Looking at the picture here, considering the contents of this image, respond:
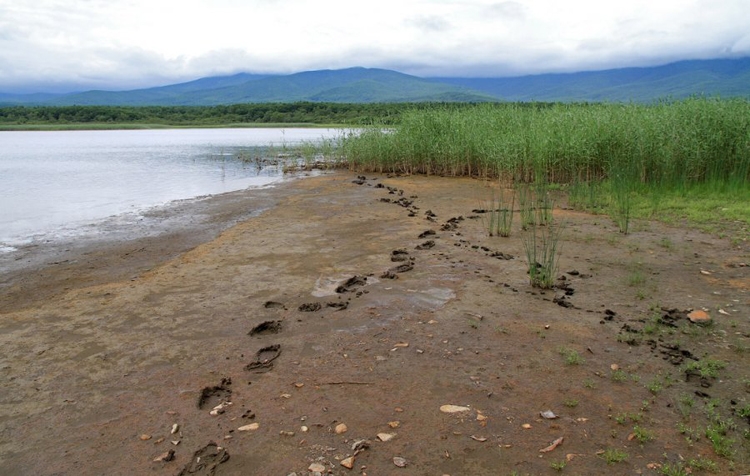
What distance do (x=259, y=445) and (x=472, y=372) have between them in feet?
5.52

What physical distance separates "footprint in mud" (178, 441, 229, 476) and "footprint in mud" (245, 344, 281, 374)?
1.02 metres

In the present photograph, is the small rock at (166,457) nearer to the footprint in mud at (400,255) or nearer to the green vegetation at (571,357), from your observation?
the green vegetation at (571,357)

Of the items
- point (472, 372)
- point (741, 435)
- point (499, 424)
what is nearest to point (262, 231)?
point (472, 372)

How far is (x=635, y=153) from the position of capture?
1216 cm

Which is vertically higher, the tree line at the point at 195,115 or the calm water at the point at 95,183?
the tree line at the point at 195,115

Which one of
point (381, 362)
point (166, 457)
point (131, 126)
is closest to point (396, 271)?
point (381, 362)

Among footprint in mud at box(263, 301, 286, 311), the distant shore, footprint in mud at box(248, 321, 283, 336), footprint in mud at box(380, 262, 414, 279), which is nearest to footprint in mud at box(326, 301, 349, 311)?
footprint in mud at box(263, 301, 286, 311)

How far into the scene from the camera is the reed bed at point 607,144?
11.9m

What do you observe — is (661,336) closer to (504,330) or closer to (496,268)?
(504,330)

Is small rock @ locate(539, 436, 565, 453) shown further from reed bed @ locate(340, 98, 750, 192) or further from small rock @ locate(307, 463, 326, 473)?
reed bed @ locate(340, 98, 750, 192)

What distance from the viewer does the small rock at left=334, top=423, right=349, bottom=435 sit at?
132 inches

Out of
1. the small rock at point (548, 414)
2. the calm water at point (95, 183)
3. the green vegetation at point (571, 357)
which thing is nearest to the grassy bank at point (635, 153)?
the green vegetation at point (571, 357)

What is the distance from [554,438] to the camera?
3229 mm

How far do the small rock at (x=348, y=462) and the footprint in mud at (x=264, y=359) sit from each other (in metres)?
1.38
